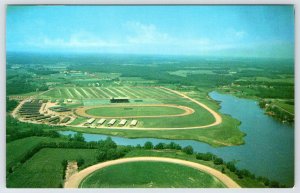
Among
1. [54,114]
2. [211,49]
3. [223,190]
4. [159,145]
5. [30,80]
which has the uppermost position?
[211,49]

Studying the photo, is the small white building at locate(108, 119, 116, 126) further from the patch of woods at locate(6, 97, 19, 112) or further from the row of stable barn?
the patch of woods at locate(6, 97, 19, 112)

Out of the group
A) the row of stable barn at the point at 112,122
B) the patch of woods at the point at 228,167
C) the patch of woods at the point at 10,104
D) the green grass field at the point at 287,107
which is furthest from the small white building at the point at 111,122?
the green grass field at the point at 287,107

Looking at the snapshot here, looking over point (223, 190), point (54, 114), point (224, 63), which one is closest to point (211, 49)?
point (224, 63)

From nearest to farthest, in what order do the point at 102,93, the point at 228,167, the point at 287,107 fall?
the point at 228,167 < the point at 287,107 < the point at 102,93

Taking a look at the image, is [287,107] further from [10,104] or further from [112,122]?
[10,104]

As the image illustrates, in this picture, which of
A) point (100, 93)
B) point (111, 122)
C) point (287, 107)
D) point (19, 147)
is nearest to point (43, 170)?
point (19, 147)

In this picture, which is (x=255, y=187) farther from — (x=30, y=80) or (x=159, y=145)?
(x=30, y=80)

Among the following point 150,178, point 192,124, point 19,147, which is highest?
point 192,124

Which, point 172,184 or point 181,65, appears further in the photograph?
point 181,65

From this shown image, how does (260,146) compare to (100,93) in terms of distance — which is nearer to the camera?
(260,146)
